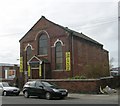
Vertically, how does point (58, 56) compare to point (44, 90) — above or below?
above

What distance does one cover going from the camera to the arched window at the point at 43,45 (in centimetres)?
4086

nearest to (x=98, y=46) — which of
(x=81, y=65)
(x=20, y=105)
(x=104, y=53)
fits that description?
(x=104, y=53)

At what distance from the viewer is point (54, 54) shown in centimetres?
3928

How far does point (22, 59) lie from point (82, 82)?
735 inches

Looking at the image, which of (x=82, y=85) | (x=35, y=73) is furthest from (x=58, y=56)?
(x=82, y=85)

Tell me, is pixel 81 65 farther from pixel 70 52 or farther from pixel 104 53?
pixel 104 53

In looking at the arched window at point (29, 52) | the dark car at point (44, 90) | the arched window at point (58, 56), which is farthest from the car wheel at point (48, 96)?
the arched window at point (29, 52)

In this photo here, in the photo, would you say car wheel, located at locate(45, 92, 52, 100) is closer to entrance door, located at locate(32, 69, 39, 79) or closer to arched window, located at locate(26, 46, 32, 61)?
entrance door, located at locate(32, 69, 39, 79)

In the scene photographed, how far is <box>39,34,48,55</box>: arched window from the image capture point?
40856 millimetres

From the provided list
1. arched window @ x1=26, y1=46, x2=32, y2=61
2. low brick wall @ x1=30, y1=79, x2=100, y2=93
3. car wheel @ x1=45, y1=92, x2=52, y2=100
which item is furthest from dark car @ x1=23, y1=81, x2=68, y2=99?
arched window @ x1=26, y1=46, x2=32, y2=61

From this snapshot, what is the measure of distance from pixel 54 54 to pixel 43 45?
2941 mm

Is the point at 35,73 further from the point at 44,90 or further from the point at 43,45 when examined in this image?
the point at 44,90

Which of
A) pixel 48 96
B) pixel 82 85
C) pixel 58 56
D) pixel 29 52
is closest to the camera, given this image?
pixel 48 96

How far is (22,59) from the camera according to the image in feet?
143
